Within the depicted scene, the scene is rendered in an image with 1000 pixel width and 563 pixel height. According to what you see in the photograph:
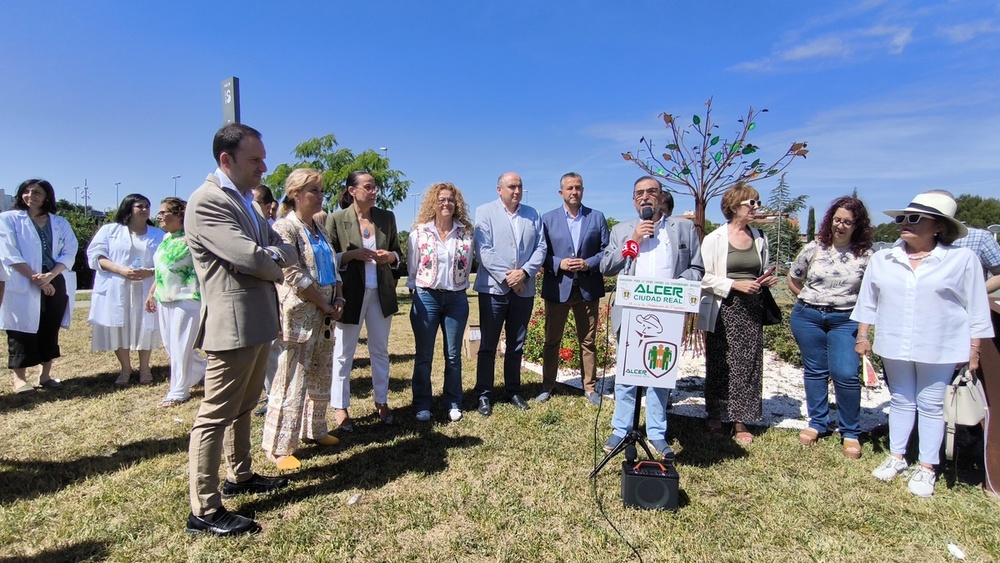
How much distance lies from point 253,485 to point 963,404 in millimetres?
4773

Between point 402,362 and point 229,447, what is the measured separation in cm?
383

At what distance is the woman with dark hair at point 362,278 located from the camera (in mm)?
4445

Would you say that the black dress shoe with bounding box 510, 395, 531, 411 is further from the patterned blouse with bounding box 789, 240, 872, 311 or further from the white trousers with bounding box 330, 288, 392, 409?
the patterned blouse with bounding box 789, 240, 872, 311

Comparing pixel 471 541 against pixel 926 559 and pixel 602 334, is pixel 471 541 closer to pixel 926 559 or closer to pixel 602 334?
pixel 926 559

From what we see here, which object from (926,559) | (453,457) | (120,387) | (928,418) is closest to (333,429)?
(453,457)

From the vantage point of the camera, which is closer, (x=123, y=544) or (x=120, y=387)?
(x=123, y=544)

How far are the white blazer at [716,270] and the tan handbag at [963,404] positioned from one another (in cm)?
148

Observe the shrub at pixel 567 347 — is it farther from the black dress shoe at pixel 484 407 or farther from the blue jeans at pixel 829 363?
the blue jeans at pixel 829 363

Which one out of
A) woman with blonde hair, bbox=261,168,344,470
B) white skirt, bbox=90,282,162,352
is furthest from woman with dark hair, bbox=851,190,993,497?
white skirt, bbox=90,282,162,352

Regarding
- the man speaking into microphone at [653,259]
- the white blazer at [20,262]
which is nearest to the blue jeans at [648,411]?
the man speaking into microphone at [653,259]

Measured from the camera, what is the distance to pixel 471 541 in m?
2.96

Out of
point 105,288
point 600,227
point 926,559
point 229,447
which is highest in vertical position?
point 600,227

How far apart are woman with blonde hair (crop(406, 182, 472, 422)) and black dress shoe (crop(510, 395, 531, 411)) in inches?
24.1

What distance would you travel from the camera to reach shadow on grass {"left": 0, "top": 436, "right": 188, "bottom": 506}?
3.46m
